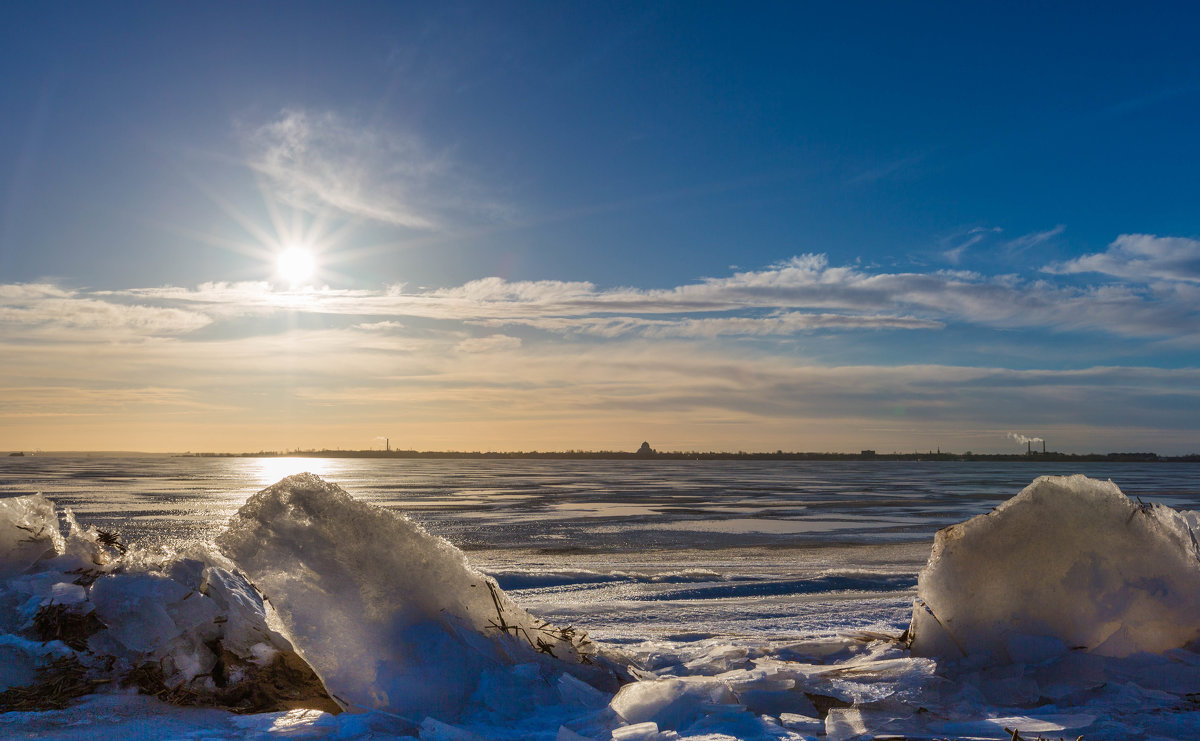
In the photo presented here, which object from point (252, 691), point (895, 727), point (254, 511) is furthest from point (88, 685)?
point (895, 727)

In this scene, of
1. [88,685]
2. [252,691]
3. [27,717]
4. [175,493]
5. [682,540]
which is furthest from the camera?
[175,493]

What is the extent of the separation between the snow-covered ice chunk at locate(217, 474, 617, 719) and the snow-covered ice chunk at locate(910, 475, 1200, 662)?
2.12m

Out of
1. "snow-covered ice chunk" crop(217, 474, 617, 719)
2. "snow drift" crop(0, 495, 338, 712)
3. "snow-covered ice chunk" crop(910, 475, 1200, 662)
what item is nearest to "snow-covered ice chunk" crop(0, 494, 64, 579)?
"snow drift" crop(0, 495, 338, 712)

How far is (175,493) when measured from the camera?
1020 inches

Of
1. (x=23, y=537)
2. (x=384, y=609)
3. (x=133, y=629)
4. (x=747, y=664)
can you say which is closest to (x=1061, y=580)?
(x=747, y=664)

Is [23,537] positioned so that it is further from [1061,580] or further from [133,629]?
[1061,580]

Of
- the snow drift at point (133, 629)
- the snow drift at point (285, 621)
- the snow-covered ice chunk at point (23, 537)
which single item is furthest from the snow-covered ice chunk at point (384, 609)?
the snow-covered ice chunk at point (23, 537)

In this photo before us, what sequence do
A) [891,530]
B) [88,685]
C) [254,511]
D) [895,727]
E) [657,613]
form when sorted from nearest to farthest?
[88,685] < [895,727] < [254,511] < [657,613] < [891,530]

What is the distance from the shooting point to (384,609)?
150 inches

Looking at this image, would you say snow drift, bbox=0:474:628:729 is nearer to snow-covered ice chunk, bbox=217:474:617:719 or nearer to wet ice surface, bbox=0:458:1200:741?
snow-covered ice chunk, bbox=217:474:617:719

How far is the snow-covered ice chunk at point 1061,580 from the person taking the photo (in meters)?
4.21

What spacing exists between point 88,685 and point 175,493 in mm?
26227

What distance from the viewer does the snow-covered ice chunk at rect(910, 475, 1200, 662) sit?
421 centimetres

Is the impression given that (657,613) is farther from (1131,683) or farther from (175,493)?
(175,493)
